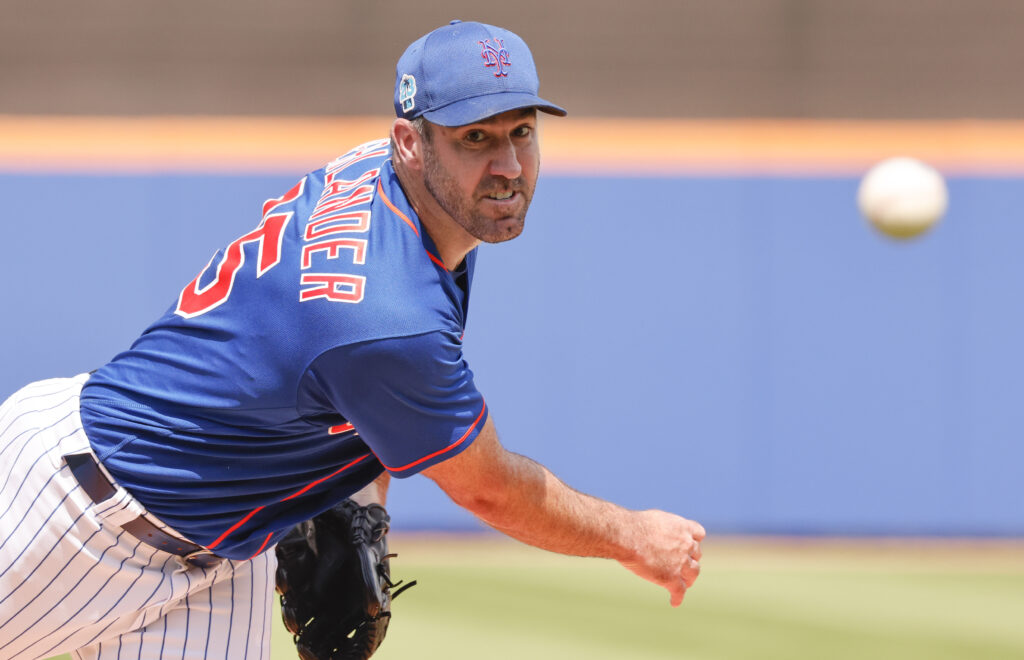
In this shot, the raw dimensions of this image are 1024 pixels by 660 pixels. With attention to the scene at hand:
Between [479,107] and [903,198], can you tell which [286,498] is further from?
[903,198]

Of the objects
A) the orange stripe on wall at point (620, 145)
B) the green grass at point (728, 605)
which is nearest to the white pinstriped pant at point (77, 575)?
the green grass at point (728, 605)

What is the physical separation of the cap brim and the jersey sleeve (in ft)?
1.28

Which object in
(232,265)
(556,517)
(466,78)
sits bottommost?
(556,517)

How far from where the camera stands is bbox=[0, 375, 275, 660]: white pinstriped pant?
231 centimetres

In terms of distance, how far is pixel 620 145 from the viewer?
707 centimetres

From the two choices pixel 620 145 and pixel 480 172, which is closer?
pixel 480 172

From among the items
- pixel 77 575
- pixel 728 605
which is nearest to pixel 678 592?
pixel 77 575

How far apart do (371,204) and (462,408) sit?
416mm

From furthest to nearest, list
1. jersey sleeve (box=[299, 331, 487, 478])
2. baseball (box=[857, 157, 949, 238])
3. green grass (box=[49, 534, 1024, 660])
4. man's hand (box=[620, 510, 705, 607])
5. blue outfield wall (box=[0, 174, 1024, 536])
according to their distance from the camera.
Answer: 1. blue outfield wall (box=[0, 174, 1024, 536])
2. baseball (box=[857, 157, 949, 238])
3. green grass (box=[49, 534, 1024, 660])
4. man's hand (box=[620, 510, 705, 607])
5. jersey sleeve (box=[299, 331, 487, 478])

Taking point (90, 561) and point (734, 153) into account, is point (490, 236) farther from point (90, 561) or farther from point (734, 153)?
point (734, 153)

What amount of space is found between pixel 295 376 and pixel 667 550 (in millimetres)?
821

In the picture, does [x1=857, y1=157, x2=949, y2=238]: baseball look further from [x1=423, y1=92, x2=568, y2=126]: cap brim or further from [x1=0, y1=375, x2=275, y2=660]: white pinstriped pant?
[x1=0, y1=375, x2=275, y2=660]: white pinstriped pant

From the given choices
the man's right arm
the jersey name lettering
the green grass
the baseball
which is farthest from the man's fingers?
the baseball

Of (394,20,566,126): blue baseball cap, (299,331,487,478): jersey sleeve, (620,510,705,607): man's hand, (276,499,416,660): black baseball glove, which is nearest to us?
(299,331,487,478): jersey sleeve
